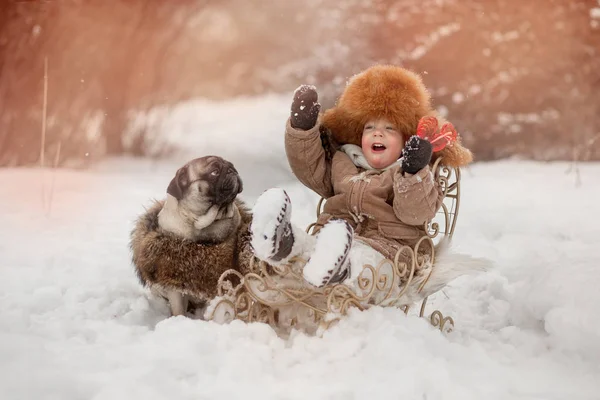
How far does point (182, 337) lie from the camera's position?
2008 millimetres

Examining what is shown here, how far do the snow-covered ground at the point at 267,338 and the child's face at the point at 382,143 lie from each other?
2.25 ft

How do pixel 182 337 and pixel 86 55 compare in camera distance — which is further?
pixel 86 55

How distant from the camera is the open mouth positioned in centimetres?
257

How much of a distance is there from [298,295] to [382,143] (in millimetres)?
734

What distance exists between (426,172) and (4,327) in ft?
5.14

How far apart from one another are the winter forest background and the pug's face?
3.67 meters

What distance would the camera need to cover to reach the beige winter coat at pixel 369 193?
2.29 m

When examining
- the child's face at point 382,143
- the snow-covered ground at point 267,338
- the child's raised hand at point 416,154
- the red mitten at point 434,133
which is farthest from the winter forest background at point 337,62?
the child's raised hand at point 416,154

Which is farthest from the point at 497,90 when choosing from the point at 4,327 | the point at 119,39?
the point at 4,327

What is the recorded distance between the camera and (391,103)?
8.43 ft

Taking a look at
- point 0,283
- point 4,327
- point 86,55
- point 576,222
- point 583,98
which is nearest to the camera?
point 4,327

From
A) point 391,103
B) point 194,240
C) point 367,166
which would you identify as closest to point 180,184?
point 194,240

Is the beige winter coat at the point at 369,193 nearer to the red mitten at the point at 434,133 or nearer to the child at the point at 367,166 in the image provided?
the child at the point at 367,166

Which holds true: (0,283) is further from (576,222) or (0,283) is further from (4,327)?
(576,222)
